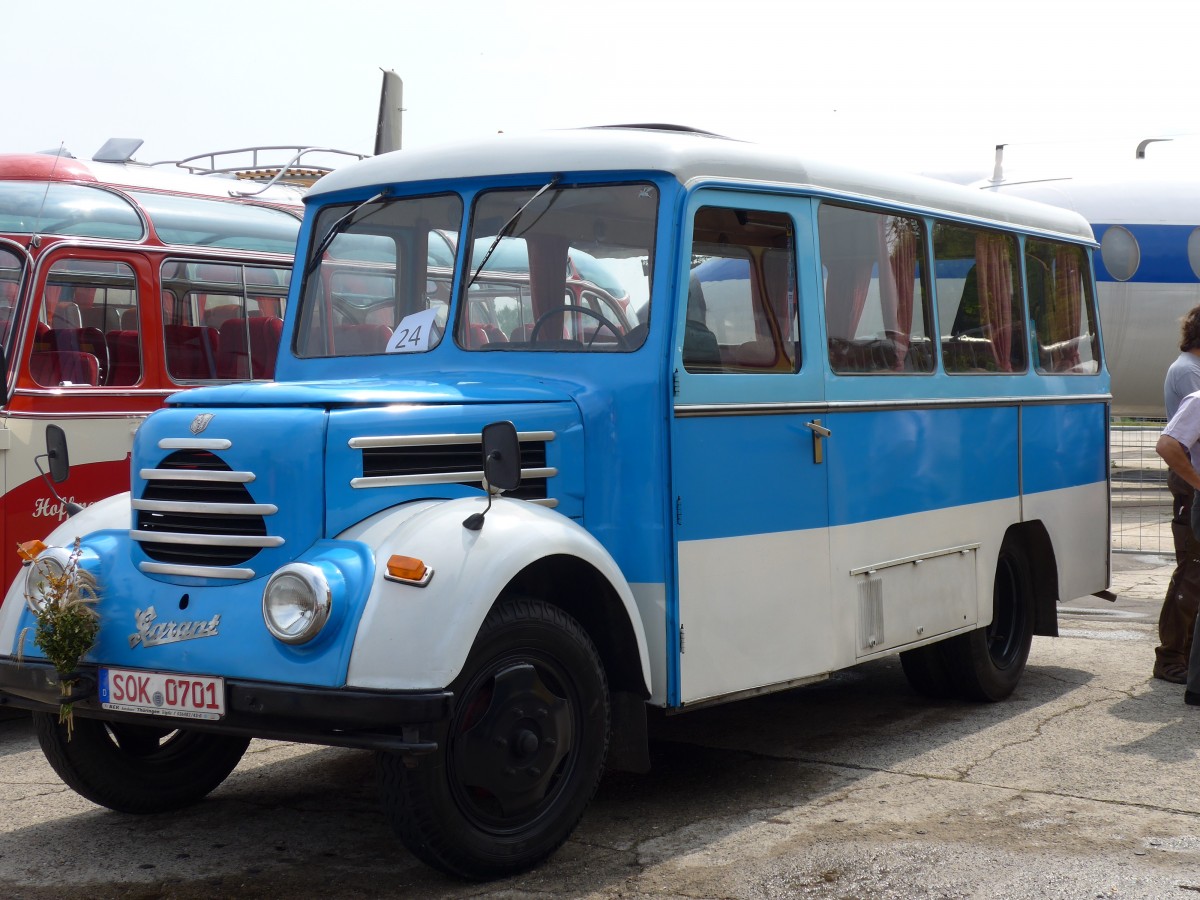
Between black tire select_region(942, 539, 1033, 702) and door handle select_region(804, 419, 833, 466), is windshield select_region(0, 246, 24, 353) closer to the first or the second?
door handle select_region(804, 419, 833, 466)

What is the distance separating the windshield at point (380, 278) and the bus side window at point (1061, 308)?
360 centimetres

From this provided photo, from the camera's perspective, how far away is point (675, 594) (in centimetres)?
525

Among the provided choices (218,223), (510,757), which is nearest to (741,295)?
(510,757)

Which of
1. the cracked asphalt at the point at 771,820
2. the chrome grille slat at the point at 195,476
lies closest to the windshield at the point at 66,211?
the cracked asphalt at the point at 771,820

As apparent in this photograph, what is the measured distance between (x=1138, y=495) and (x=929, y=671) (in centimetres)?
1253

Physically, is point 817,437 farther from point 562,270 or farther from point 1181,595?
point 1181,595

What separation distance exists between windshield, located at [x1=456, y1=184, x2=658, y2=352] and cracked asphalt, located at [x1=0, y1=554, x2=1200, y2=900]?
178 cm

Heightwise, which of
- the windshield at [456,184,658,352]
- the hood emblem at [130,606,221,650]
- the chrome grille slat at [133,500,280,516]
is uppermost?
the windshield at [456,184,658,352]

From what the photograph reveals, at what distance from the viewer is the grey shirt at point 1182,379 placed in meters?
7.92

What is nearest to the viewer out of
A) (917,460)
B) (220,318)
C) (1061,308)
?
(917,460)

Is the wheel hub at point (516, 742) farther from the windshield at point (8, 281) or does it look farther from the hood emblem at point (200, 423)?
the windshield at point (8, 281)

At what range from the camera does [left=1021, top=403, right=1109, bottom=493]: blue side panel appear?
25.5 ft

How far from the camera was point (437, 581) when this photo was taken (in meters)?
4.36

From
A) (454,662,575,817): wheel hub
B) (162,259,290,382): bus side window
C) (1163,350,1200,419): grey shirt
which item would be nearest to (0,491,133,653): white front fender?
(454,662,575,817): wheel hub
